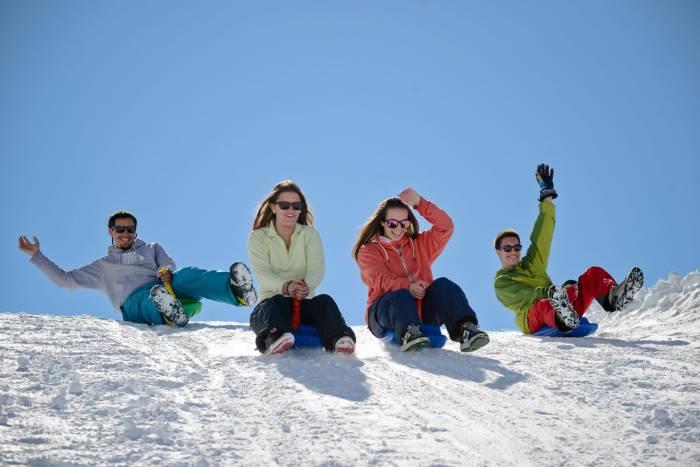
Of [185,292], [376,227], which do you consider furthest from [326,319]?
[185,292]

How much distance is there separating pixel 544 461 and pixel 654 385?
1.50 metres

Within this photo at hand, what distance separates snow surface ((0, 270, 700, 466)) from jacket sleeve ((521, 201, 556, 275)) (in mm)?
1664

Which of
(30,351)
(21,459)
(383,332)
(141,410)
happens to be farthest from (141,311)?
(21,459)

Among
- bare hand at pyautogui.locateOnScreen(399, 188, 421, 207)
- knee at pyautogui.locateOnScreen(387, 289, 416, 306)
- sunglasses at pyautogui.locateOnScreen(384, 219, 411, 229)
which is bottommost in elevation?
knee at pyautogui.locateOnScreen(387, 289, 416, 306)

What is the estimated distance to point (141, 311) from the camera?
23.3ft

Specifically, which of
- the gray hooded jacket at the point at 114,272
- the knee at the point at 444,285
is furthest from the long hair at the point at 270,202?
the gray hooded jacket at the point at 114,272

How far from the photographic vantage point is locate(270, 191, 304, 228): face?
5.89m

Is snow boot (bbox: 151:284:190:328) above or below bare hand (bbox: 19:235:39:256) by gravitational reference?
below

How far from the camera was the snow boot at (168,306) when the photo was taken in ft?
22.2

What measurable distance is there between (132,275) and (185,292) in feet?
2.41

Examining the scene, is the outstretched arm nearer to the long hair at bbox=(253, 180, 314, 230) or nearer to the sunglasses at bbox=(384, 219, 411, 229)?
the long hair at bbox=(253, 180, 314, 230)

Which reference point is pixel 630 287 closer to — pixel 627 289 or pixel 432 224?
pixel 627 289

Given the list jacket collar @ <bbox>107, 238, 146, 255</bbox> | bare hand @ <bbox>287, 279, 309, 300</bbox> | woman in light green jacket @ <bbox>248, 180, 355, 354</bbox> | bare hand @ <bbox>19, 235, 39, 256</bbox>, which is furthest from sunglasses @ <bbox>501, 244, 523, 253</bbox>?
bare hand @ <bbox>19, 235, 39, 256</bbox>

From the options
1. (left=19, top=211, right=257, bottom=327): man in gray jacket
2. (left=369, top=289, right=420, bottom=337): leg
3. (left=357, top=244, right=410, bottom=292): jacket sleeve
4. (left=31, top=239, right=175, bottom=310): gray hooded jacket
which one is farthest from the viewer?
(left=31, top=239, right=175, bottom=310): gray hooded jacket
